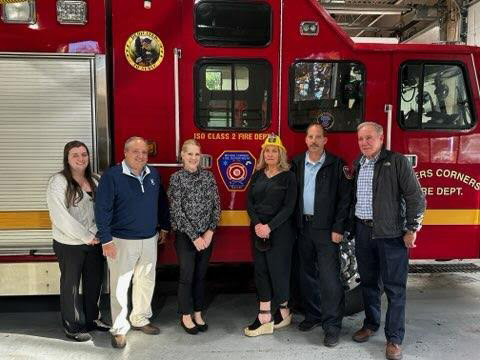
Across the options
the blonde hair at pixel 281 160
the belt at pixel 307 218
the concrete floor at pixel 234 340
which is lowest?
the concrete floor at pixel 234 340

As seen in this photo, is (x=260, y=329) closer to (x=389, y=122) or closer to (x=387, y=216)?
(x=387, y=216)

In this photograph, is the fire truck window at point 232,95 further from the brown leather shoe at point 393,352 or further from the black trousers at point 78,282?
the brown leather shoe at point 393,352

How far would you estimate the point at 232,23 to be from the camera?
391 cm

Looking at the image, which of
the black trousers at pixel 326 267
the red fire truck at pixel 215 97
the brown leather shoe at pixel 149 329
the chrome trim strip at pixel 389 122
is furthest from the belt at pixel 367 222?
the brown leather shoe at pixel 149 329

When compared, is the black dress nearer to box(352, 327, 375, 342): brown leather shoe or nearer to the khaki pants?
box(352, 327, 375, 342): brown leather shoe

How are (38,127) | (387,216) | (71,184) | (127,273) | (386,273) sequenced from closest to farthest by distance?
(387,216) < (386,273) < (71,184) < (127,273) < (38,127)

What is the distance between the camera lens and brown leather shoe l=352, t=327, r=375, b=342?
3.81m

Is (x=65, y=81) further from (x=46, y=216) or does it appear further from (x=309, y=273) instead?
(x=309, y=273)

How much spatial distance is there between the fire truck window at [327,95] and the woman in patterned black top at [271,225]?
50 centimetres

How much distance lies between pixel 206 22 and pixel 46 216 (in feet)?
6.87

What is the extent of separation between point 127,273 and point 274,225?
123 centimetres

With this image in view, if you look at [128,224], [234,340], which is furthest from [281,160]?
[234,340]

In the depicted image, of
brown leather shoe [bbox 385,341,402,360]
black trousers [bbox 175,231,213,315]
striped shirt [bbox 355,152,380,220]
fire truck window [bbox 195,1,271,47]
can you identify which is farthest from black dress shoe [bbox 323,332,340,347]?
fire truck window [bbox 195,1,271,47]

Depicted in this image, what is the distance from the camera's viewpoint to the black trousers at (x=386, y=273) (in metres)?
3.48
